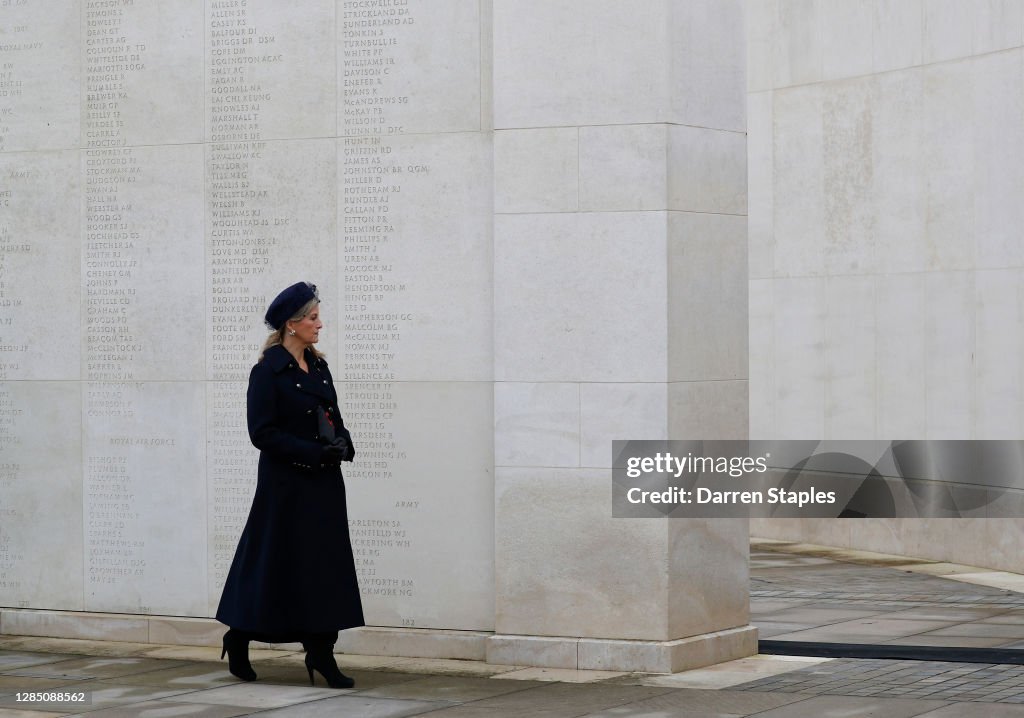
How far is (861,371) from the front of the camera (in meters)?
13.8

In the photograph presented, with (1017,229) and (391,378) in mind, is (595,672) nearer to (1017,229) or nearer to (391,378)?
(391,378)

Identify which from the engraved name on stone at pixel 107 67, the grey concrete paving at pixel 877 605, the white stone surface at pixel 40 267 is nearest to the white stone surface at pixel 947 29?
the grey concrete paving at pixel 877 605

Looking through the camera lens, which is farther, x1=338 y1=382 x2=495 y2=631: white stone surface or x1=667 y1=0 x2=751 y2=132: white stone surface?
x1=338 y1=382 x2=495 y2=631: white stone surface

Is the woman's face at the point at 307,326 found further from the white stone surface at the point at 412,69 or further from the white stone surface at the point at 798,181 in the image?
the white stone surface at the point at 798,181

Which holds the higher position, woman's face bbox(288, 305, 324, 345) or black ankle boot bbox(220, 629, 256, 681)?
woman's face bbox(288, 305, 324, 345)

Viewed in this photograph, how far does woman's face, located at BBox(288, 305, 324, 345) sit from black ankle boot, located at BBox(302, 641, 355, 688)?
145cm

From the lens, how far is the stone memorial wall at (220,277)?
8641 millimetres

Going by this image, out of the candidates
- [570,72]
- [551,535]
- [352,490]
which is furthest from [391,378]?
[570,72]

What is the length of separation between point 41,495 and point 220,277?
69.3 inches

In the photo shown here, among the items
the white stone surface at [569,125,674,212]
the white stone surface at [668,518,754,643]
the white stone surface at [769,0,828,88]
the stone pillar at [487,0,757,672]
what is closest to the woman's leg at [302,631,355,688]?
the stone pillar at [487,0,757,672]

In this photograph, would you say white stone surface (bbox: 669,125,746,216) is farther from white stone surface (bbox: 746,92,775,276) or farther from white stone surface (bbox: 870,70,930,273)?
white stone surface (bbox: 746,92,775,276)

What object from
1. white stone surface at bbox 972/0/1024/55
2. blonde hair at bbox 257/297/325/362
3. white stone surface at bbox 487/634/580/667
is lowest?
white stone surface at bbox 487/634/580/667

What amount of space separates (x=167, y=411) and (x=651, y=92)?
331 cm

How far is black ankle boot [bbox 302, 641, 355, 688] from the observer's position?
781 cm
